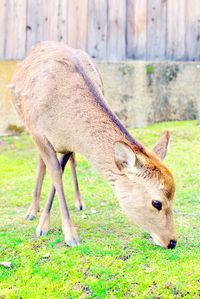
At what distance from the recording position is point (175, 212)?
6.63 meters

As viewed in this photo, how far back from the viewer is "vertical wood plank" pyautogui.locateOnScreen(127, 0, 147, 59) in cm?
1158

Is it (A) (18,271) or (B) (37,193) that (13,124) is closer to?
(B) (37,193)

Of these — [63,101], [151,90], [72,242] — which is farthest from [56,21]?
[72,242]

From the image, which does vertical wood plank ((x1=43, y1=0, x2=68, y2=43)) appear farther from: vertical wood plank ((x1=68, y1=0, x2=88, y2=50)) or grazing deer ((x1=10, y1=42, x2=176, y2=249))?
grazing deer ((x1=10, y1=42, x2=176, y2=249))

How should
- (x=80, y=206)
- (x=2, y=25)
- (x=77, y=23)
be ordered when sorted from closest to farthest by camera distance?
1. (x=80, y=206)
2. (x=2, y=25)
3. (x=77, y=23)

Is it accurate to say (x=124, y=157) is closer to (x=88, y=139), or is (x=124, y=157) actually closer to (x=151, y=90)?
(x=88, y=139)

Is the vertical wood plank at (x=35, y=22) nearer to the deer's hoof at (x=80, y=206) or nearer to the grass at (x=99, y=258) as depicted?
the grass at (x=99, y=258)

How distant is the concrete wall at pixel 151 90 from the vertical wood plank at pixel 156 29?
0.97ft

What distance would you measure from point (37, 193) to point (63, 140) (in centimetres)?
126

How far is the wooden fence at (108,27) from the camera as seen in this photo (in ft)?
36.4

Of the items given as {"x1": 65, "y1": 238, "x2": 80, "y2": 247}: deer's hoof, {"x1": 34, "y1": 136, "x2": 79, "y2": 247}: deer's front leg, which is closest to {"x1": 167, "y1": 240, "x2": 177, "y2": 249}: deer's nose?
{"x1": 65, "y1": 238, "x2": 80, "y2": 247}: deer's hoof

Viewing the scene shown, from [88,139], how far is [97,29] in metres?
6.42

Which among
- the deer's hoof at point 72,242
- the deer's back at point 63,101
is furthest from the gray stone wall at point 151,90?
the deer's hoof at point 72,242

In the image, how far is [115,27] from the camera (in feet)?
37.8
